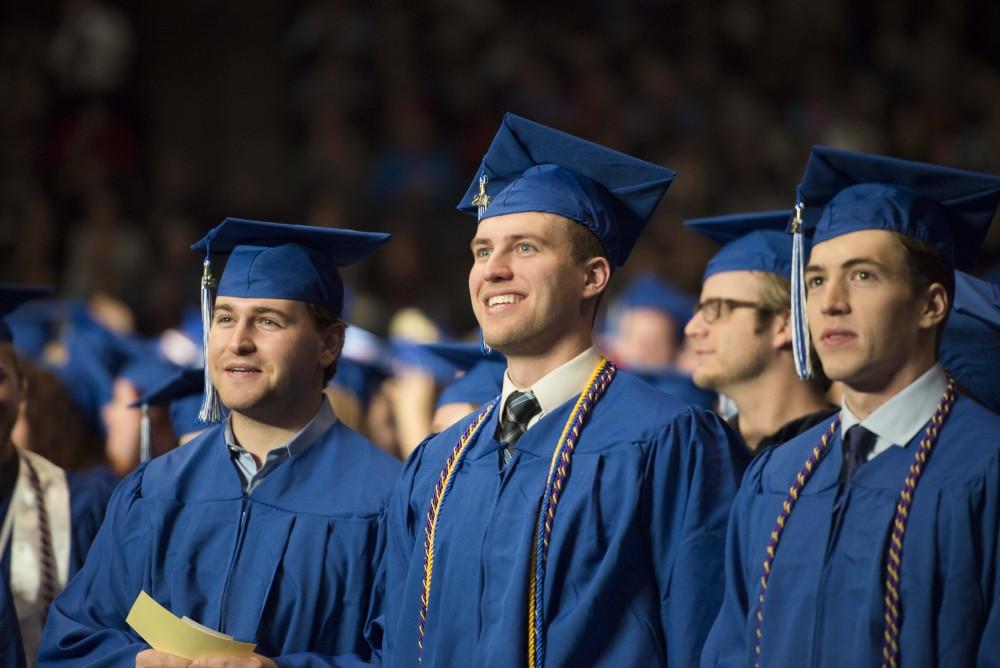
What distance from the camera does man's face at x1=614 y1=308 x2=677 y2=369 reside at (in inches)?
251

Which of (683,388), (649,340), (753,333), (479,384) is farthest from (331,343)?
(649,340)

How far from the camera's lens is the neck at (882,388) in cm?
274

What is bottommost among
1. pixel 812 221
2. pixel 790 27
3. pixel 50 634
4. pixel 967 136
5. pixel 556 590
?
pixel 50 634

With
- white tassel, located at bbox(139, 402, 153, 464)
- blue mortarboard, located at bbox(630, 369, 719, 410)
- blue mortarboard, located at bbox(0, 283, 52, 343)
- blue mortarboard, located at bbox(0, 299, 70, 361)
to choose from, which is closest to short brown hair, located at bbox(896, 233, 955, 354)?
blue mortarboard, located at bbox(630, 369, 719, 410)

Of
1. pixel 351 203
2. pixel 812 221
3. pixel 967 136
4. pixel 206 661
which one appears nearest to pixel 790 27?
pixel 967 136

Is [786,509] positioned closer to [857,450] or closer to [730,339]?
[857,450]

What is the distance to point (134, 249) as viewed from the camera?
9.54 m

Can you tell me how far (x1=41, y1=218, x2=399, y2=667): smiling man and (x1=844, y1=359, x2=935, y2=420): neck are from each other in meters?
1.20

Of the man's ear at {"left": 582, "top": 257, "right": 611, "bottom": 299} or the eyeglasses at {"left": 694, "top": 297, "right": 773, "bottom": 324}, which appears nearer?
the man's ear at {"left": 582, "top": 257, "right": 611, "bottom": 299}

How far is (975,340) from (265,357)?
1.68 m

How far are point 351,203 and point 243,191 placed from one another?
0.88 m

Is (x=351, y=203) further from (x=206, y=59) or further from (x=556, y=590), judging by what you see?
(x=556, y=590)

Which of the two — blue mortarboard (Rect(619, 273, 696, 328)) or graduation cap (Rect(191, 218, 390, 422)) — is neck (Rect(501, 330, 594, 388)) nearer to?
graduation cap (Rect(191, 218, 390, 422))

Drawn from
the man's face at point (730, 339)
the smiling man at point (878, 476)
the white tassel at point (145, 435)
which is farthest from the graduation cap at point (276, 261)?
the smiling man at point (878, 476)
